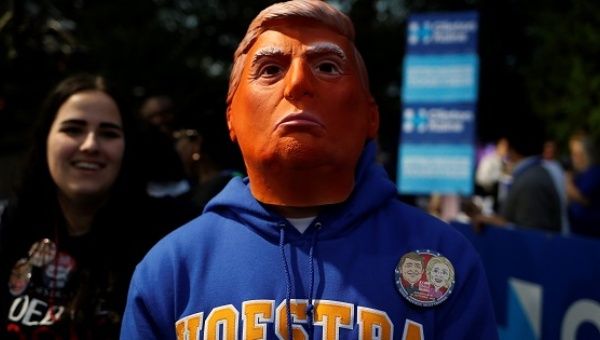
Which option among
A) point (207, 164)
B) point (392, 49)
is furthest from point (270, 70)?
point (392, 49)

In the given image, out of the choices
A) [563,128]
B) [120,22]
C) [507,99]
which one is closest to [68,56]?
[563,128]

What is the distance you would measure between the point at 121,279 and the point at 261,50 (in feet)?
3.58

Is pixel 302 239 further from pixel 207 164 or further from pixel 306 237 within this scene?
pixel 207 164

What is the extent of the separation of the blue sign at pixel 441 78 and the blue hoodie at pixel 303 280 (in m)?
4.87

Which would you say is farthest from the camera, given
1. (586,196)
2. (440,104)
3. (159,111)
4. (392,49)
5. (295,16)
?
(392,49)

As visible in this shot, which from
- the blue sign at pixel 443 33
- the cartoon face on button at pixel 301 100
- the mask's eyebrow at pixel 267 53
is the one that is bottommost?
the cartoon face on button at pixel 301 100

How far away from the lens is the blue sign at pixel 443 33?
21.5ft

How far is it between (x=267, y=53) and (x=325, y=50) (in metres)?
0.14

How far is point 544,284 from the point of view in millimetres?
3779

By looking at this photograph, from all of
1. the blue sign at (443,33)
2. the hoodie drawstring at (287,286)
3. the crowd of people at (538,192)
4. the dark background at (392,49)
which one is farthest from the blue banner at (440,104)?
the hoodie drawstring at (287,286)

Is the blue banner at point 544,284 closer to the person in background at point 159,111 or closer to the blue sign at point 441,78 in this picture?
the person in background at point 159,111

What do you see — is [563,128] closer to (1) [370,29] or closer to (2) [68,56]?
(1) [370,29]

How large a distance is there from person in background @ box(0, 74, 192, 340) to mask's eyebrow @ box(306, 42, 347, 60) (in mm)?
1059

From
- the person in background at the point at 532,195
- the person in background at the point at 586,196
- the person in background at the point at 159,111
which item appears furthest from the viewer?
the person in background at the point at 586,196
